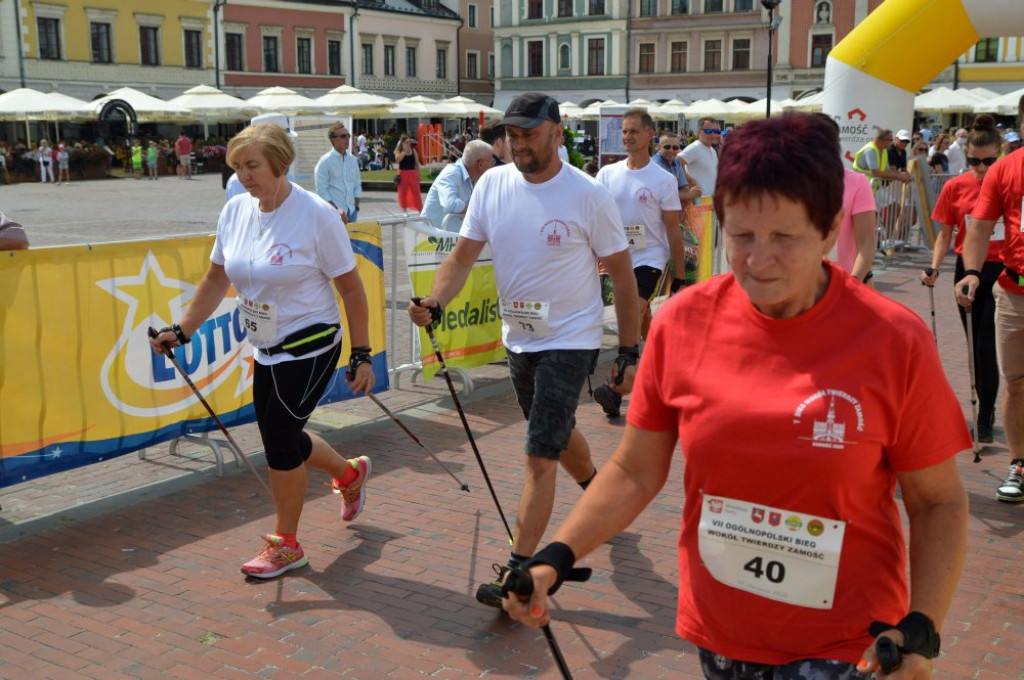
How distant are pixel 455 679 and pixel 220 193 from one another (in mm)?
31554

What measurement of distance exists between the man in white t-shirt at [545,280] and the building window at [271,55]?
6577 cm

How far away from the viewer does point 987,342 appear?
22.6 ft

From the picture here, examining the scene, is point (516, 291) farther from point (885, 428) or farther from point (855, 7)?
point (855, 7)

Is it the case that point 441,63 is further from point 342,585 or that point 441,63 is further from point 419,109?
point 342,585

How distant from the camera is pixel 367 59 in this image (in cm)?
7306

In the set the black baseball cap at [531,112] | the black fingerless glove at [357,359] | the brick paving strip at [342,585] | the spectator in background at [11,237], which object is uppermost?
the black baseball cap at [531,112]

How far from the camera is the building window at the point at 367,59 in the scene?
7275 cm

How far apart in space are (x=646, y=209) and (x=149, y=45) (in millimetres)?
58042


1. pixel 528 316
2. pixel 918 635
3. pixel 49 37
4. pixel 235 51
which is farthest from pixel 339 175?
pixel 235 51

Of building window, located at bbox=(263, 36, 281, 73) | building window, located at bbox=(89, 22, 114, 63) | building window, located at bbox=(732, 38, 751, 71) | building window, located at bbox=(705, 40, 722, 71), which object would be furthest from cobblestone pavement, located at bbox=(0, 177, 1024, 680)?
building window, located at bbox=(705, 40, 722, 71)

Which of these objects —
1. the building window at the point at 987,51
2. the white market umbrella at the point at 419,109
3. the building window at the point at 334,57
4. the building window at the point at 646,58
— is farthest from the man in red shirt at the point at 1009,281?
the building window at the point at 646,58

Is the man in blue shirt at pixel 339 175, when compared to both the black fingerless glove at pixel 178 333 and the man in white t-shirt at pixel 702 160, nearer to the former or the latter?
the man in white t-shirt at pixel 702 160

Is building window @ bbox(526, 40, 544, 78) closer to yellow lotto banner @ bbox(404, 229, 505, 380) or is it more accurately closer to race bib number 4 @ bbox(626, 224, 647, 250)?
yellow lotto banner @ bbox(404, 229, 505, 380)

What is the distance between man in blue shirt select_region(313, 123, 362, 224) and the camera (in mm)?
12625
